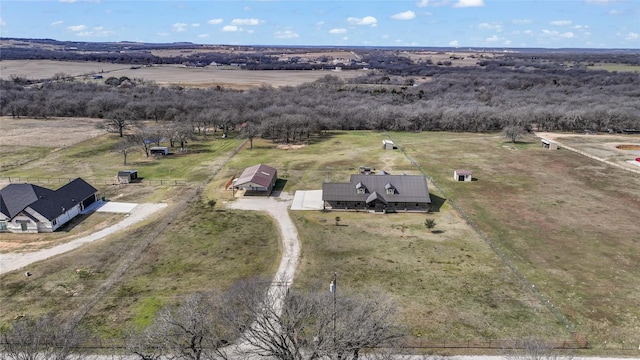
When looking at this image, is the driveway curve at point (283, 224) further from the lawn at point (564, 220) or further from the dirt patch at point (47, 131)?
the dirt patch at point (47, 131)

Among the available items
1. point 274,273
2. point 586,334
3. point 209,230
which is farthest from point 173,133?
point 586,334

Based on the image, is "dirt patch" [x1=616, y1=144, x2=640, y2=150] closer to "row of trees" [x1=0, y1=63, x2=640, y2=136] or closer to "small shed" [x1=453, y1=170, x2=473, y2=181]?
"row of trees" [x1=0, y1=63, x2=640, y2=136]

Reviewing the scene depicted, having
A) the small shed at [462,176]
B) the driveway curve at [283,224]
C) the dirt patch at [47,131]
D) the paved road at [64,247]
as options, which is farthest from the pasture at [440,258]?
the dirt patch at [47,131]

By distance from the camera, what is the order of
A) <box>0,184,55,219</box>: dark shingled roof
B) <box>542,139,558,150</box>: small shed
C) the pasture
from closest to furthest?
the pasture < <box>0,184,55,219</box>: dark shingled roof < <box>542,139,558,150</box>: small shed

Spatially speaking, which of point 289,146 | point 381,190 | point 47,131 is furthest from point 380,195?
point 47,131

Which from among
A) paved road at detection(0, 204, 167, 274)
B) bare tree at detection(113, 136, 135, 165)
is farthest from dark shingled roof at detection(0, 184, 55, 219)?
bare tree at detection(113, 136, 135, 165)
